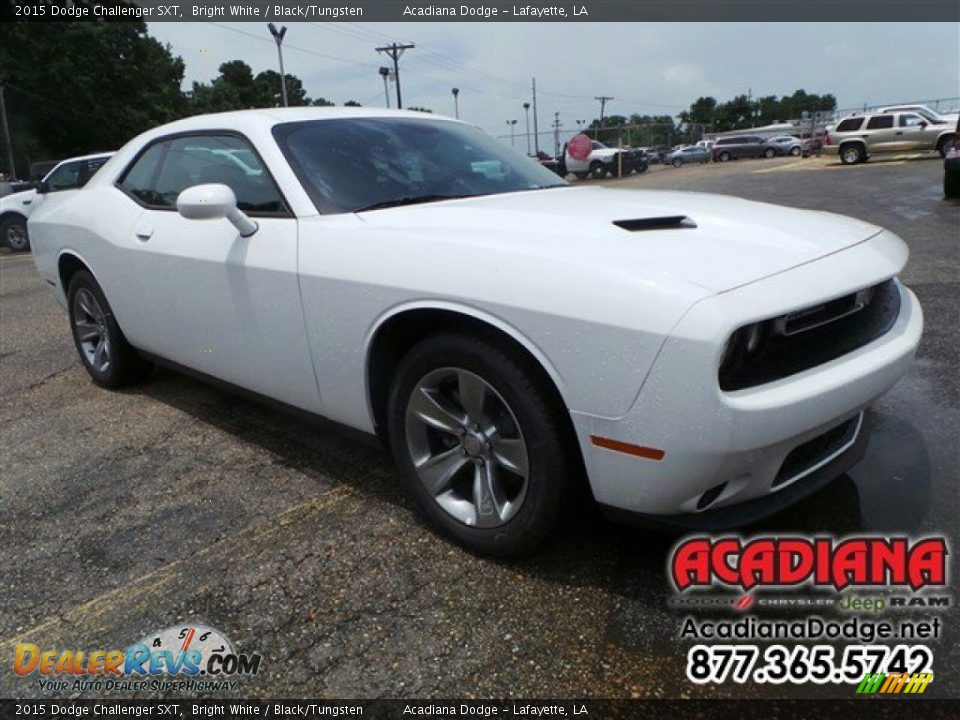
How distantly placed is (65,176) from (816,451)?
13164 millimetres

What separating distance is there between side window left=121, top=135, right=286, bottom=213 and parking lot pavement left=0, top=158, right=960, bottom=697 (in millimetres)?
950

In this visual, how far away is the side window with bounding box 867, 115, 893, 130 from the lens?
23422 mm

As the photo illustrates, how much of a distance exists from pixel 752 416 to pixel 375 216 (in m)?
1.48

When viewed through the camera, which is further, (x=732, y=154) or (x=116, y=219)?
(x=732, y=154)

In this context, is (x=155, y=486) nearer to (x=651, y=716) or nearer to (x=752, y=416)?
(x=651, y=716)

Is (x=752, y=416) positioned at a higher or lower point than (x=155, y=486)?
higher

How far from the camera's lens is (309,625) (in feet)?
6.93

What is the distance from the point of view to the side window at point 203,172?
2906mm

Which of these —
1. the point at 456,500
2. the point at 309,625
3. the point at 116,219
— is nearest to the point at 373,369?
the point at 456,500

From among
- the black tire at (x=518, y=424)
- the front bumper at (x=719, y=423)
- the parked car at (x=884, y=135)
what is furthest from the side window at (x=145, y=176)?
the parked car at (x=884, y=135)

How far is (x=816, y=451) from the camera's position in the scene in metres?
2.18

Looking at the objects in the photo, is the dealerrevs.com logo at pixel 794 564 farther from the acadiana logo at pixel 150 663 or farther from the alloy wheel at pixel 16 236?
the alloy wheel at pixel 16 236

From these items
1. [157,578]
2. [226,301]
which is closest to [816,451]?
[157,578]

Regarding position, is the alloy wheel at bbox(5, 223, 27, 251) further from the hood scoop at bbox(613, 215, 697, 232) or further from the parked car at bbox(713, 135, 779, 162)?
the parked car at bbox(713, 135, 779, 162)
